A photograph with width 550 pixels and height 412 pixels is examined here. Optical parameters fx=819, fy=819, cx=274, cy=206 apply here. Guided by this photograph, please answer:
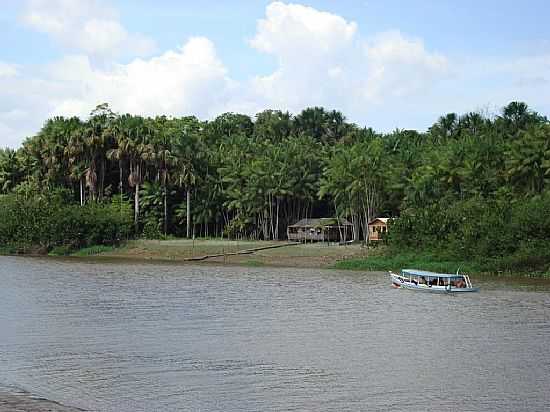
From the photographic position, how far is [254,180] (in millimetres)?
83625

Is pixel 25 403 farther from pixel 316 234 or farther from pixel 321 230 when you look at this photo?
pixel 316 234

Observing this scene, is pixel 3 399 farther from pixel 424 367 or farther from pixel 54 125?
pixel 54 125

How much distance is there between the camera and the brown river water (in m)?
18.3

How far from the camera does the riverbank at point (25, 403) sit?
15.6 metres

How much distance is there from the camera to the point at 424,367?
866 inches

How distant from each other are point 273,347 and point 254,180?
5940 centimetres

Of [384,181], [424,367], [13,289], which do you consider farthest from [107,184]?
[424,367]

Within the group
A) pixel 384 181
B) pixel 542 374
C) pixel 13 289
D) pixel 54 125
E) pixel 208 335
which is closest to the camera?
pixel 542 374

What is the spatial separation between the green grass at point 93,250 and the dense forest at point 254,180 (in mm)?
1448

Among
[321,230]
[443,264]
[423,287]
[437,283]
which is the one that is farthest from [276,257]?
[437,283]

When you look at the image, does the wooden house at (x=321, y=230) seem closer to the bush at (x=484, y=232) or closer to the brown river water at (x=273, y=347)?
the bush at (x=484, y=232)

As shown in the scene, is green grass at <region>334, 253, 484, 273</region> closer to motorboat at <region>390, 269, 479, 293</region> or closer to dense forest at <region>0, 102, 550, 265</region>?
dense forest at <region>0, 102, 550, 265</region>

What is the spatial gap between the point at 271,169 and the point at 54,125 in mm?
23164

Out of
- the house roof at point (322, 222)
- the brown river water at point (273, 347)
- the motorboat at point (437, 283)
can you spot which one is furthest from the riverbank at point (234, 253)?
the brown river water at point (273, 347)
